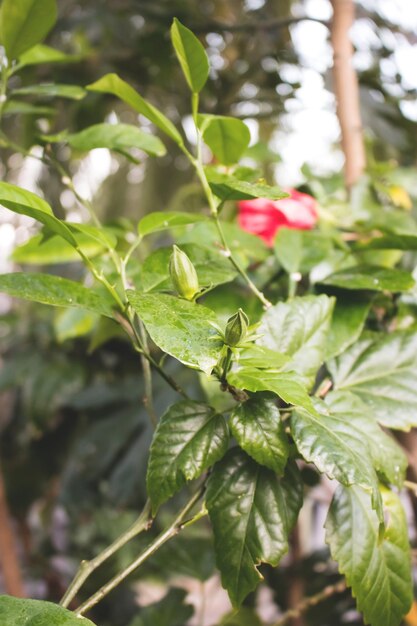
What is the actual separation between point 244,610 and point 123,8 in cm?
90

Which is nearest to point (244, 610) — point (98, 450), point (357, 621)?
point (357, 621)

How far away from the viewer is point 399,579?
0.28 meters

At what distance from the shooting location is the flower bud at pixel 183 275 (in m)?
0.26

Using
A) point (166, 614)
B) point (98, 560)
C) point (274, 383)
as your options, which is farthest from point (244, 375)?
point (166, 614)

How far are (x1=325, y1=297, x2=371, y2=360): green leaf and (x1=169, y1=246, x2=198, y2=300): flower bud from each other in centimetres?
11

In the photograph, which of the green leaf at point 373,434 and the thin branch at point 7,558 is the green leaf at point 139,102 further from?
the thin branch at point 7,558

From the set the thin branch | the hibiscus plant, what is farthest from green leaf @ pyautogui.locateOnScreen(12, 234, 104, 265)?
the thin branch

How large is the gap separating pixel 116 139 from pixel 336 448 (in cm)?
25

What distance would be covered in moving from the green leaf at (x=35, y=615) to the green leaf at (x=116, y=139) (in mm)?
Result: 268

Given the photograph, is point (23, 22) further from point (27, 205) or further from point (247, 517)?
point (247, 517)

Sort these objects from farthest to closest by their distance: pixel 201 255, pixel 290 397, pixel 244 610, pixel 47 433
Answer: pixel 47 433 → pixel 244 610 → pixel 201 255 → pixel 290 397

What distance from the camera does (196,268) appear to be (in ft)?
1.02

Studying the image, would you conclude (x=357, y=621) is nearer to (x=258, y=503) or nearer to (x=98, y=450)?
(x=98, y=450)

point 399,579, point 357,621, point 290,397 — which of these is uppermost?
Answer: point 290,397
